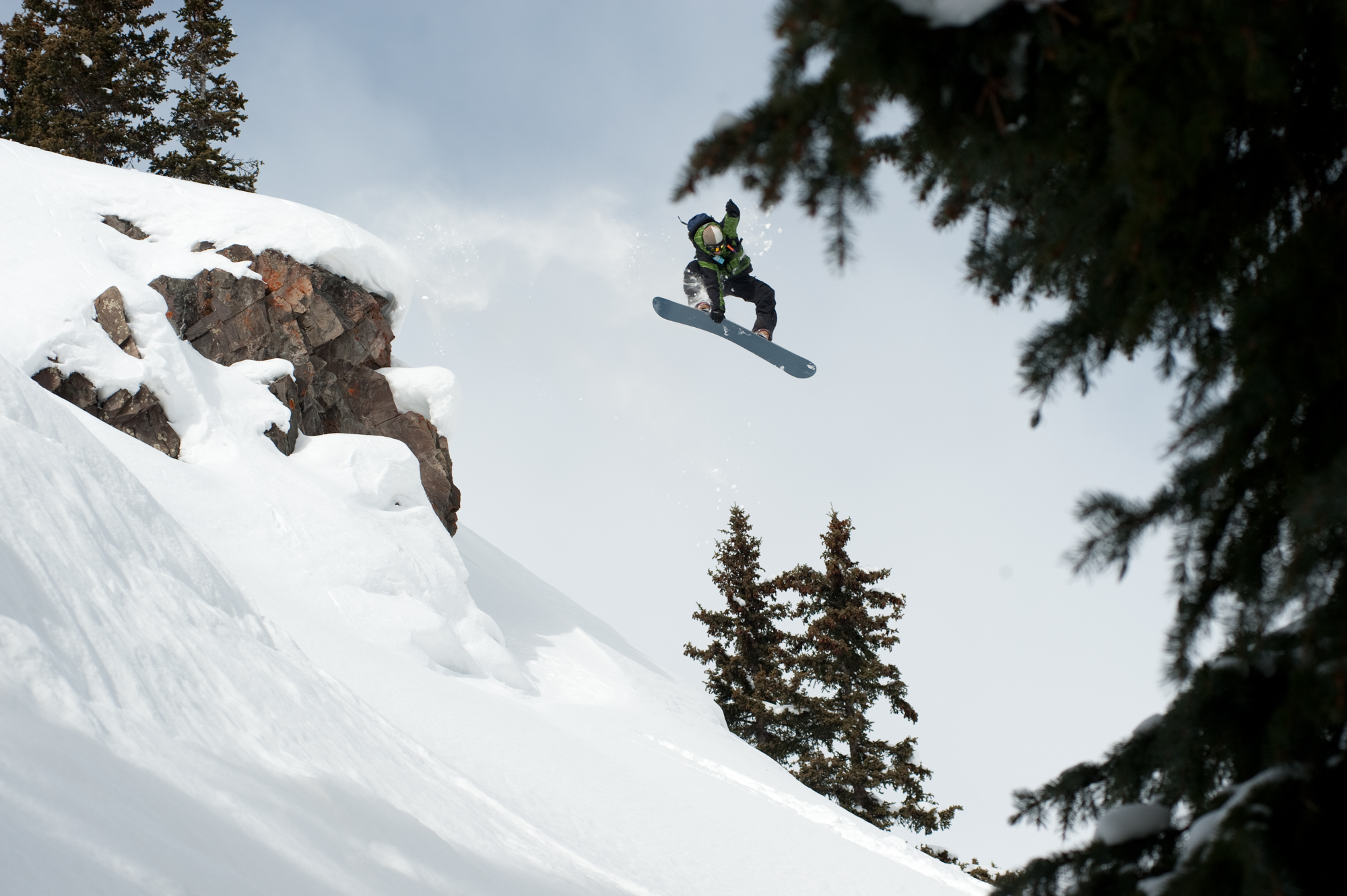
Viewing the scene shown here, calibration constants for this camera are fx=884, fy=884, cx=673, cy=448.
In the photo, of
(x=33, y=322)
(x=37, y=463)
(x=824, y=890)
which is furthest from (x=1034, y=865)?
(x=33, y=322)

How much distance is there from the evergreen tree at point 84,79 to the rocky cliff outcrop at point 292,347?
13656mm

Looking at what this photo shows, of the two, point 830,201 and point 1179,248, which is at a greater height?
point 1179,248

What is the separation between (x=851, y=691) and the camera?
22.2 metres

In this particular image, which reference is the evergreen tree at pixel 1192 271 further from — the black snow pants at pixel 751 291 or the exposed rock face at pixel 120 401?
the exposed rock face at pixel 120 401

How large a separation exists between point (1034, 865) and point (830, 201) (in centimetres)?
178

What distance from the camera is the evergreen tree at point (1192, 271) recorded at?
1.72 metres

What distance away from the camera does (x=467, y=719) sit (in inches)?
425

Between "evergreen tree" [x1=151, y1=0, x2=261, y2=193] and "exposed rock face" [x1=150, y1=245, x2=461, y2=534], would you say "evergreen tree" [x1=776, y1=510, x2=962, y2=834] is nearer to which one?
"exposed rock face" [x1=150, y1=245, x2=461, y2=534]


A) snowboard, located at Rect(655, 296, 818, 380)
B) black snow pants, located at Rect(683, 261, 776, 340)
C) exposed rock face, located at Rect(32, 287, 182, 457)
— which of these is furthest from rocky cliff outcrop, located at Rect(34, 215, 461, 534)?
black snow pants, located at Rect(683, 261, 776, 340)

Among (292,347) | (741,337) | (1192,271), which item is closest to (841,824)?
(741,337)

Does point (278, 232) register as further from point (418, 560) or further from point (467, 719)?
point (467, 719)

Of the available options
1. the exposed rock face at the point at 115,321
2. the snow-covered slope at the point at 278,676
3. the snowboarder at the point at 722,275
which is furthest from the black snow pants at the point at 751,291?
the exposed rock face at the point at 115,321

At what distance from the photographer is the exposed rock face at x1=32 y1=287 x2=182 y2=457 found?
47.9ft

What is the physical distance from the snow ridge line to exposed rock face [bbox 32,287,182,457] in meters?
9.73
